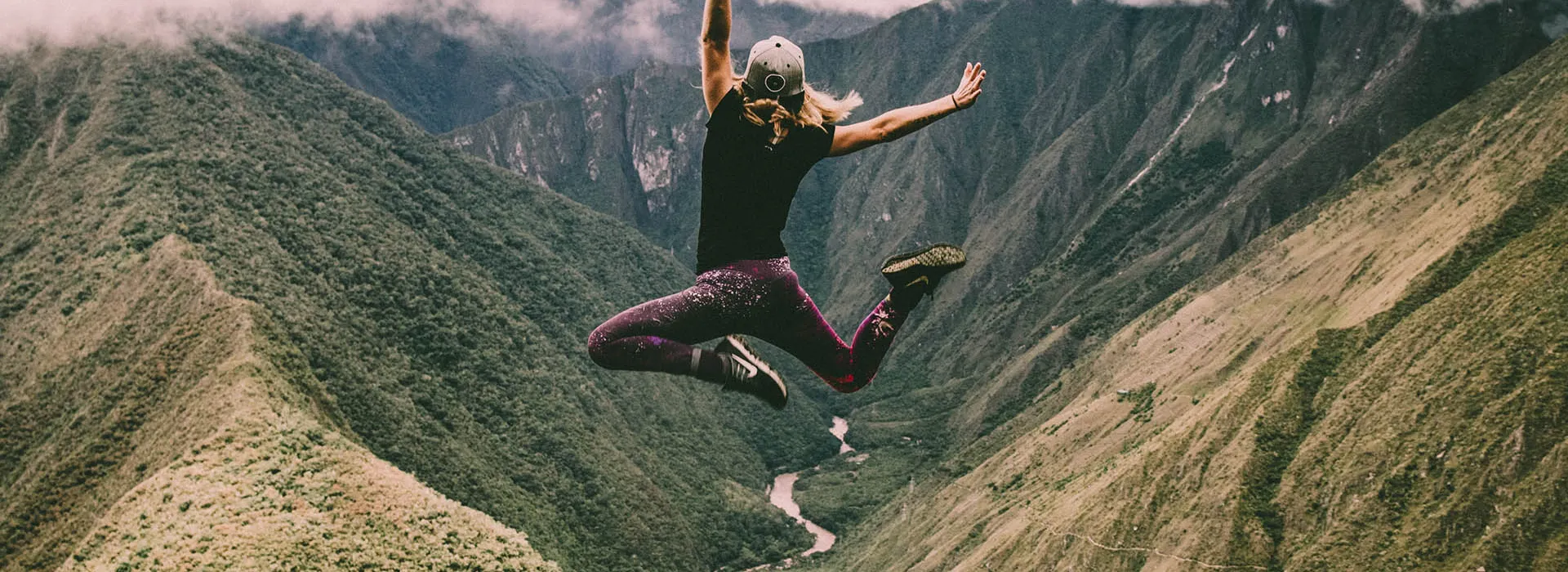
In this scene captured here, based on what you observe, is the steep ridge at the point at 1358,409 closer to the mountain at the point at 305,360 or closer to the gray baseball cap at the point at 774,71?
the mountain at the point at 305,360

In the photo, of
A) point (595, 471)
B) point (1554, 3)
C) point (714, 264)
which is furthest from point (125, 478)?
point (1554, 3)

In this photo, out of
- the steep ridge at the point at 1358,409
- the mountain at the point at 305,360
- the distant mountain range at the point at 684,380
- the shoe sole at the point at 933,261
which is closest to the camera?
the shoe sole at the point at 933,261

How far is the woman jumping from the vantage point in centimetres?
873

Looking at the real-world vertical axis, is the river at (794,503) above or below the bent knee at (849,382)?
above

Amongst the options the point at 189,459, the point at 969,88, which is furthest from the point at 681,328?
the point at 189,459

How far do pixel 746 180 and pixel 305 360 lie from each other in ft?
310

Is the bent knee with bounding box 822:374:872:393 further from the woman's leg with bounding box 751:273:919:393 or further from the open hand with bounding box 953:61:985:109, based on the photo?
the open hand with bounding box 953:61:985:109

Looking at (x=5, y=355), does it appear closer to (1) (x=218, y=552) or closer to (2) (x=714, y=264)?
(1) (x=218, y=552)

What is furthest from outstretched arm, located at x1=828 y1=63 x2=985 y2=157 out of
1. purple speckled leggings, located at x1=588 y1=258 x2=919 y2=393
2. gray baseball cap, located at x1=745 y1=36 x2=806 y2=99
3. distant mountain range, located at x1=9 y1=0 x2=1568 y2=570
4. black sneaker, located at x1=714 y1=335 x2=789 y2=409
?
distant mountain range, located at x1=9 y1=0 x2=1568 y2=570

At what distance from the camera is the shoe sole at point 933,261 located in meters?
9.09

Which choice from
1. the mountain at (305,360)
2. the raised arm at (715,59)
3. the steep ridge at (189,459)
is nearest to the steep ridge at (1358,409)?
the mountain at (305,360)

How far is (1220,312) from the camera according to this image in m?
116

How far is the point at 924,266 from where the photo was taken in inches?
358

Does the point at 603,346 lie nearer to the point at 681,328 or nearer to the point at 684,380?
the point at 681,328
